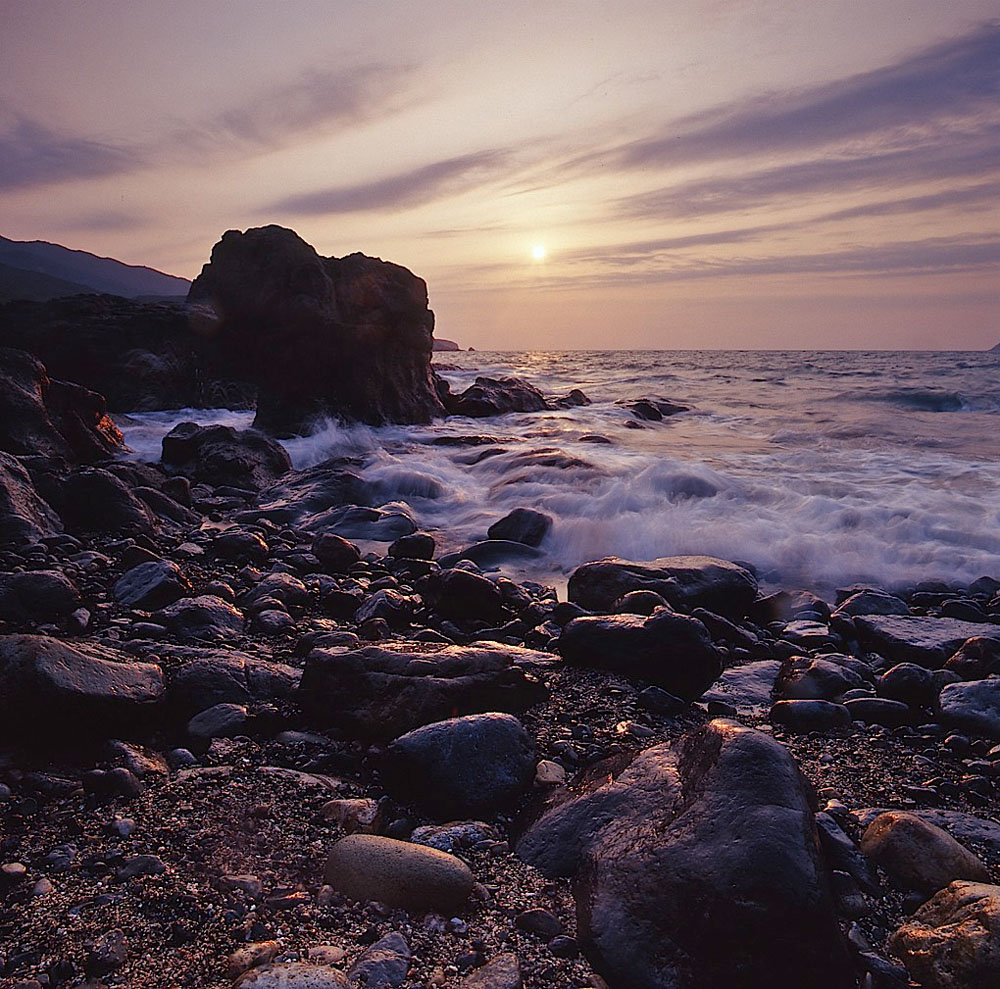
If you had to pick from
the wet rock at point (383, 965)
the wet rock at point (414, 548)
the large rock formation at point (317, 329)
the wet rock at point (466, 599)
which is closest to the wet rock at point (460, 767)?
the wet rock at point (383, 965)

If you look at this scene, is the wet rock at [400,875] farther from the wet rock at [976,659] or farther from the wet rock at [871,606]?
the wet rock at [871,606]

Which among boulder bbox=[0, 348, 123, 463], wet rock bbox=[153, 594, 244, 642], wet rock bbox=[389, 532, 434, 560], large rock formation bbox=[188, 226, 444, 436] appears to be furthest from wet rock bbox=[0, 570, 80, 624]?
large rock formation bbox=[188, 226, 444, 436]

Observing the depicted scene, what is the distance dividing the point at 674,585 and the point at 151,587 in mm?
3507

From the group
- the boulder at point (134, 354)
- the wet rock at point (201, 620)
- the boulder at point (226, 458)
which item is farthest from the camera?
the boulder at point (134, 354)

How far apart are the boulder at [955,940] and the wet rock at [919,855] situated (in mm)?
153

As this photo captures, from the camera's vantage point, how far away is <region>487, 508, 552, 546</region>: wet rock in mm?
7070

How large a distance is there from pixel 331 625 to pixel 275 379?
11390mm

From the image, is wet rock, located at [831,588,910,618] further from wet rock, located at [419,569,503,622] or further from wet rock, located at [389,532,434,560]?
wet rock, located at [389,532,434,560]

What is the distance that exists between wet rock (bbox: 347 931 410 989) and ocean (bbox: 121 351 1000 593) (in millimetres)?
4312

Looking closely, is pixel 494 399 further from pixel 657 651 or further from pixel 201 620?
pixel 657 651

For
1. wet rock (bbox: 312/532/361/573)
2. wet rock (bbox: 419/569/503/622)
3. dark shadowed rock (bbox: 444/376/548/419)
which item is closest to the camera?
wet rock (bbox: 419/569/503/622)

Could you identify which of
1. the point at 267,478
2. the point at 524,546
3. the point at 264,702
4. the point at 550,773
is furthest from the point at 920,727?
the point at 267,478

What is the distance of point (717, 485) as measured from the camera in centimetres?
908

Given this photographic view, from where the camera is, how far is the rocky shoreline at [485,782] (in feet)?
5.82
